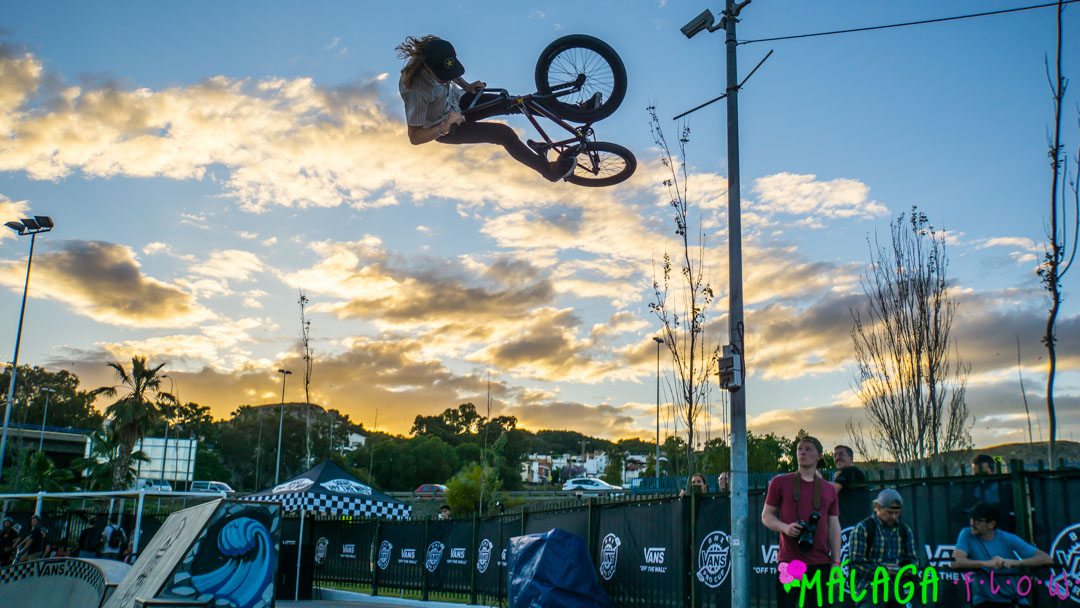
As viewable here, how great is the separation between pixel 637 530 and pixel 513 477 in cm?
7011

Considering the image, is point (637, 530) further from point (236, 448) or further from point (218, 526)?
point (236, 448)

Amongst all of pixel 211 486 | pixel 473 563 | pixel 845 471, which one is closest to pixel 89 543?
pixel 473 563

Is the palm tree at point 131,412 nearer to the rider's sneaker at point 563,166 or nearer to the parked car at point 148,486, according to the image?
the parked car at point 148,486

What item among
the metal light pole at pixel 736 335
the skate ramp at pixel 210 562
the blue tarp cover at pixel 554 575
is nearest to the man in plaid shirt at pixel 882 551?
the metal light pole at pixel 736 335

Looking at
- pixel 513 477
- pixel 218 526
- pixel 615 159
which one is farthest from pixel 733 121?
pixel 513 477

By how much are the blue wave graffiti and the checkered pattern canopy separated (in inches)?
295

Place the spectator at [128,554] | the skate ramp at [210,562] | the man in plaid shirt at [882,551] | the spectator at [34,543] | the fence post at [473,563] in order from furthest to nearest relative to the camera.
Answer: the spectator at [34,543], the spectator at [128,554], the fence post at [473,563], the skate ramp at [210,562], the man in plaid shirt at [882,551]

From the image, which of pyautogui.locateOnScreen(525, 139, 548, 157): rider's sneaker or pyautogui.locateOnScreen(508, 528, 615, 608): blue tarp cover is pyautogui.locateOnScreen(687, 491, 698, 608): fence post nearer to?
pyautogui.locateOnScreen(508, 528, 615, 608): blue tarp cover

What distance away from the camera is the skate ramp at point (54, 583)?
9414mm

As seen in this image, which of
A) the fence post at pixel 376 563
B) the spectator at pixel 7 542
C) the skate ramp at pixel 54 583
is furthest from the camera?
the fence post at pixel 376 563

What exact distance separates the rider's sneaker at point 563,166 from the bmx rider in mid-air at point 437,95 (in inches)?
43.0

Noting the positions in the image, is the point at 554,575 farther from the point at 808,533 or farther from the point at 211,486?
the point at 211,486

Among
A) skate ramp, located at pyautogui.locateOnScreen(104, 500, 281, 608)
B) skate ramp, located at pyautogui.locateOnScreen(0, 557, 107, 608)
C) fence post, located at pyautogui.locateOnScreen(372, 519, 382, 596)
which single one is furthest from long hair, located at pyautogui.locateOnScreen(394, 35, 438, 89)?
fence post, located at pyautogui.locateOnScreen(372, 519, 382, 596)

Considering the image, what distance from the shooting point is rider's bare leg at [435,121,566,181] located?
880cm
